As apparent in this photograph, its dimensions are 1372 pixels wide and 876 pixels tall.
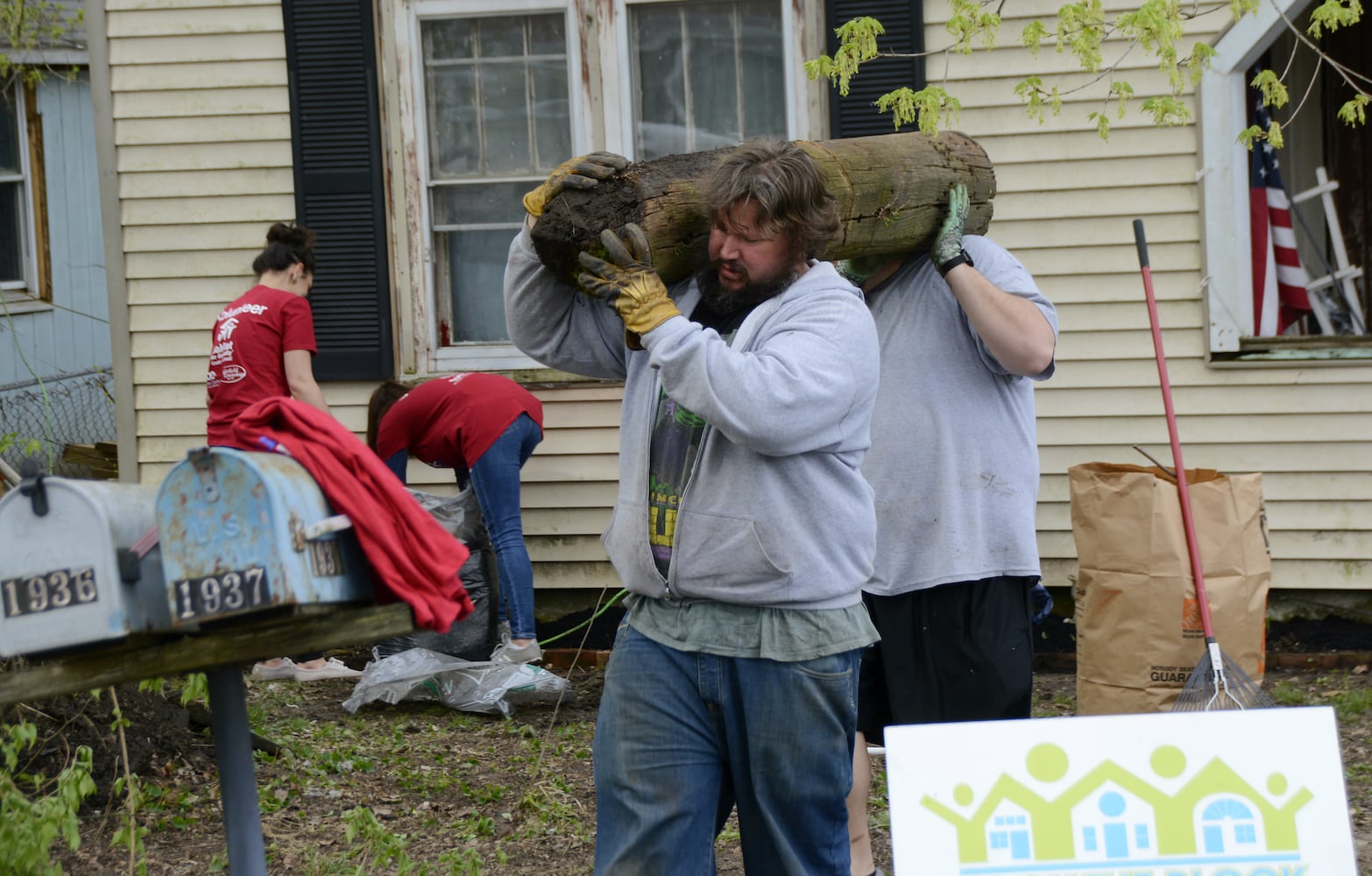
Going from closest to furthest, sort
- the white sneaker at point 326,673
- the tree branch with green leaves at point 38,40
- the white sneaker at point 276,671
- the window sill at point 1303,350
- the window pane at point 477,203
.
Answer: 1. the white sneaker at point 276,671
2. the white sneaker at point 326,673
3. the window sill at point 1303,350
4. the window pane at point 477,203
5. the tree branch with green leaves at point 38,40

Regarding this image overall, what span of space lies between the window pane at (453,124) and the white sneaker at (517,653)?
8.07 feet

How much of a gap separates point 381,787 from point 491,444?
1.66 m

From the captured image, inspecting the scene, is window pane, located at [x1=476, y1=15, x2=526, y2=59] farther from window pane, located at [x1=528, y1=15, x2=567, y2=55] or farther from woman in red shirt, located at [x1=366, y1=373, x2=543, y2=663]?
woman in red shirt, located at [x1=366, y1=373, x2=543, y2=663]

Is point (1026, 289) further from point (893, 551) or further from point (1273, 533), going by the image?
point (1273, 533)

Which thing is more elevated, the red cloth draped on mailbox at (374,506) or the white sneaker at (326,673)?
the red cloth draped on mailbox at (374,506)

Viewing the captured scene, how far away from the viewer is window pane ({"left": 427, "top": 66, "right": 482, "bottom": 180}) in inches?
267

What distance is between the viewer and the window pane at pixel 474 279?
6.86 meters

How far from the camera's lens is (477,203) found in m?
6.84

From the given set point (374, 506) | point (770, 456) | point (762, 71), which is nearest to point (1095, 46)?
point (762, 71)

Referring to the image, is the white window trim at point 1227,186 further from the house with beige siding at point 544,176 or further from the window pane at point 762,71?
the window pane at point 762,71

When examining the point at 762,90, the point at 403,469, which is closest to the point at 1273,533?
the point at 762,90

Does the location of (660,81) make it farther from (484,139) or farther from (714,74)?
(484,139)

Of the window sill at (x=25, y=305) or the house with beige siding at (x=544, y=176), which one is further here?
the window sill at (x=25, y=305)

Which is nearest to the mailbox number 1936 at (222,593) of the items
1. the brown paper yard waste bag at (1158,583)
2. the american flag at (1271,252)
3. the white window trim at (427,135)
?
the brown paper yard waste bag at (1158,583)
